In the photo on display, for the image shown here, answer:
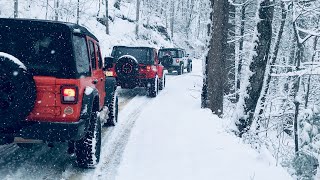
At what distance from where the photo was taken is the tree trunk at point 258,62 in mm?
8672

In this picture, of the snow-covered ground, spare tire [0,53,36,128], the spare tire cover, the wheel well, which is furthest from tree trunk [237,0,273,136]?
spare tire [0,53,36,128]

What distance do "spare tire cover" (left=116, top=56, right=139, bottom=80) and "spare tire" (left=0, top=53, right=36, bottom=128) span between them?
8.23 meters

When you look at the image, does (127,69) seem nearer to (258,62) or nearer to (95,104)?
(258,62)

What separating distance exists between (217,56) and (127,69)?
12.4ft

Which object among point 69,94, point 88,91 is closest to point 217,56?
point 88,91

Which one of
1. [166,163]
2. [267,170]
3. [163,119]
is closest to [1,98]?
[166,163]

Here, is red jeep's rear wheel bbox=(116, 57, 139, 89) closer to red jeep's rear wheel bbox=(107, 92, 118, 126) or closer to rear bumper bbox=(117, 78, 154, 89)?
rear bumper bbox=(117, 78, 154, 89)

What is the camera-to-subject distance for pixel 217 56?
10477mm

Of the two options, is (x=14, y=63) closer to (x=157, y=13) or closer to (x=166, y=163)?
(x=166, y=163)

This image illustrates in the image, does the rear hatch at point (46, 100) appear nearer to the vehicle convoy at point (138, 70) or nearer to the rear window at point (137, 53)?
the vehicle convoy at point (138, 70)

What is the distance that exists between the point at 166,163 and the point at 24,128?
2.35 metres

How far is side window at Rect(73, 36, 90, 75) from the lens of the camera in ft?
16.1

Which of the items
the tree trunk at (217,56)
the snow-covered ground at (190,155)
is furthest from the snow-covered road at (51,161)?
the tree trunk at (217,56)

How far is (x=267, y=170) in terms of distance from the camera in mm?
5246
